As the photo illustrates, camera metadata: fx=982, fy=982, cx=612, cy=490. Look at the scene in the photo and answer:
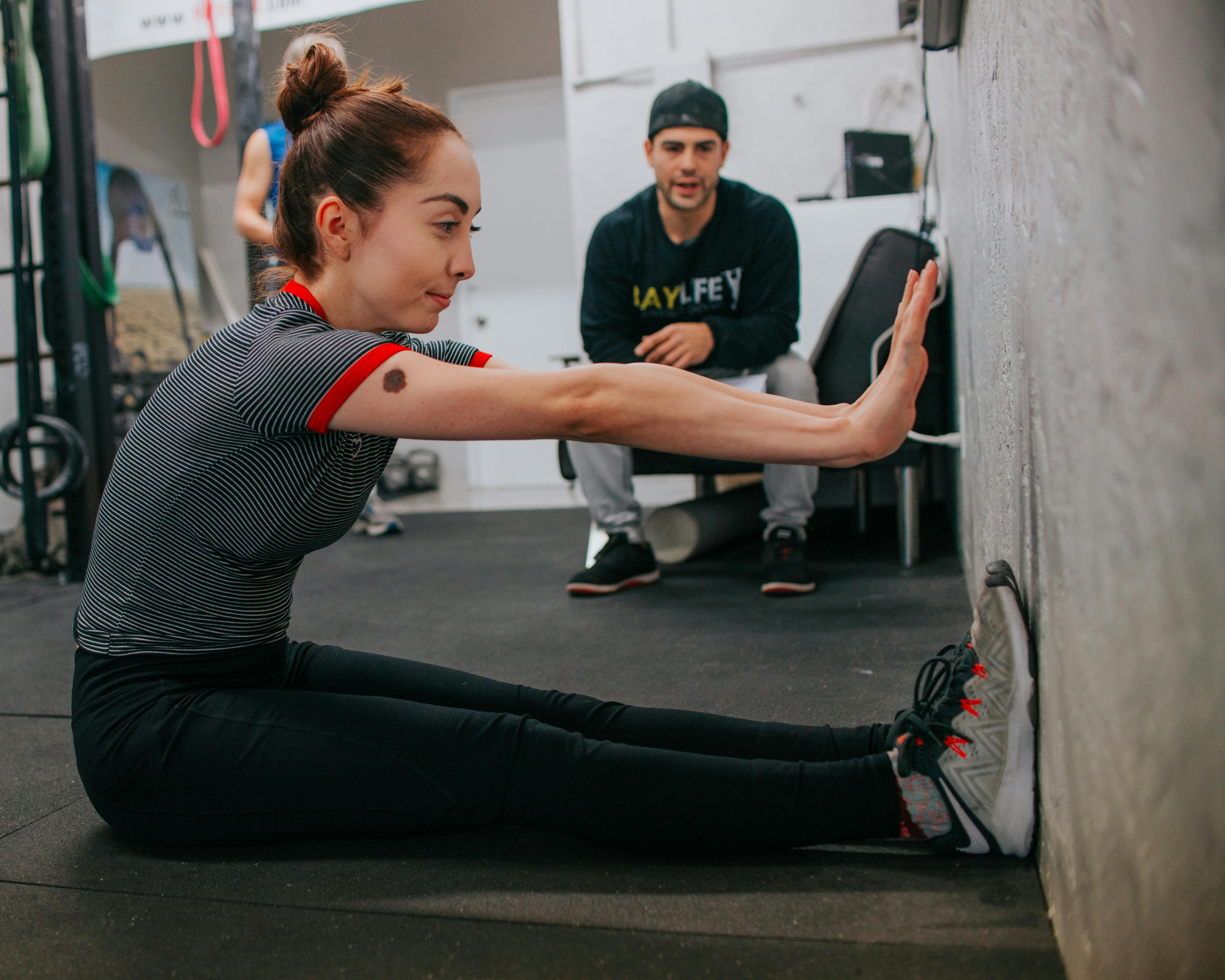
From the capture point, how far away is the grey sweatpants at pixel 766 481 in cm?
227

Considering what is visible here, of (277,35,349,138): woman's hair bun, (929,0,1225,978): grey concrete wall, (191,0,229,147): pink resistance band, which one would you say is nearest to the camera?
(929,0,1225,978): grey concrete wall

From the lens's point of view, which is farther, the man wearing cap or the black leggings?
the man wearing cap

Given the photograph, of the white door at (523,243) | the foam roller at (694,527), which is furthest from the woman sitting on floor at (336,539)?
the white door at (523,243)

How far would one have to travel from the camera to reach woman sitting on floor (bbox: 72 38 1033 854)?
30.6 inches

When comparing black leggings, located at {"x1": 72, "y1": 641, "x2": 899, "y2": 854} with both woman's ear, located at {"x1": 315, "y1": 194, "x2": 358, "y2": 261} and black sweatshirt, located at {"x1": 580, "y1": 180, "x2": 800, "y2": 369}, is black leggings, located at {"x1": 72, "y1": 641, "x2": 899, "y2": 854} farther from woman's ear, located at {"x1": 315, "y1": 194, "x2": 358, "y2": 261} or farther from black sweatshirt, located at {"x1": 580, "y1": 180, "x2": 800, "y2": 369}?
→ black sweatshirt, located at {"x1": 580, "y1": 180, "x2": 800, "y2": 369}

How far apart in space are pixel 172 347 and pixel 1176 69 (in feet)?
19.4

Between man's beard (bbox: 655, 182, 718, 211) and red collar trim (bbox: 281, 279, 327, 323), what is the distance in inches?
57.0

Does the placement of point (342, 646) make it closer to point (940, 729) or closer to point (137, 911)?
point (137, 911)

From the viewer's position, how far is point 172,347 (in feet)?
18.5

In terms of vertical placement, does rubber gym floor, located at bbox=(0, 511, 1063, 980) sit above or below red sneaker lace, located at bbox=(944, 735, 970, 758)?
below

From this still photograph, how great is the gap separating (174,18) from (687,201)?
2500 mm

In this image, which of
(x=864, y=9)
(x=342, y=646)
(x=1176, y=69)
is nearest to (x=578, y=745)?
(x=1176, y=69)

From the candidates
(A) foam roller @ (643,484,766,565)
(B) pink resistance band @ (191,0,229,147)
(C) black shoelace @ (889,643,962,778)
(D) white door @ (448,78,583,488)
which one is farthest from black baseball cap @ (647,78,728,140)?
(D) white door @ (448,78,583,488)

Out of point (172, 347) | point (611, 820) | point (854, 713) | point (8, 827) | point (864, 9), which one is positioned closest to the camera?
point (611, 820)
